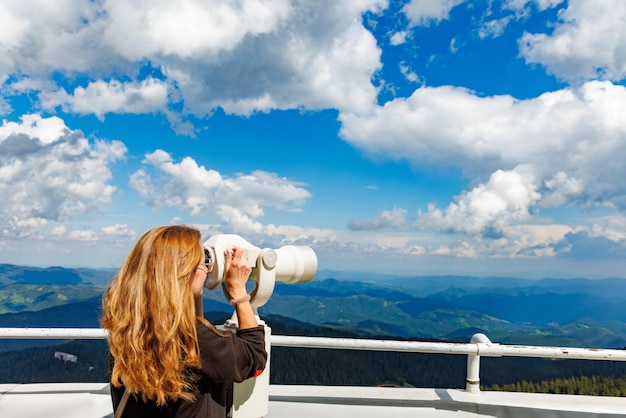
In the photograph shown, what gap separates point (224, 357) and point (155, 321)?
224mm

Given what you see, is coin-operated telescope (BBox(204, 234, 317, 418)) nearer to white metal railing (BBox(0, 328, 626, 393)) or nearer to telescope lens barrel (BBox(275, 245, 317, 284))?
telescope lens barrel (BBox(275, 245, 317, 284))

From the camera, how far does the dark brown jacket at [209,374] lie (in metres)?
1.40

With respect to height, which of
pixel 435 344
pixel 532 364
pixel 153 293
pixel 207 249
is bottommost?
pixel 532 364

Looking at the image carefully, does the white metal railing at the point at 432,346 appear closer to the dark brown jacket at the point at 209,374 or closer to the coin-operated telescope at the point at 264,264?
the coin-operated telescope at the point at 264,264

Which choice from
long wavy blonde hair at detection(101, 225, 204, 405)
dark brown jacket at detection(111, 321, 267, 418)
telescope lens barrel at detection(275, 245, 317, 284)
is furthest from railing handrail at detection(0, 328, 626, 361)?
long wavy blonde hair at detection(101, 225, 204, 405)

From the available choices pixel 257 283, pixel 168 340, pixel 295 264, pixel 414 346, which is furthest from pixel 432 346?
pixel 168 340

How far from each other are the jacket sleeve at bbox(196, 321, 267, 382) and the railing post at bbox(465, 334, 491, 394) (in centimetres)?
170

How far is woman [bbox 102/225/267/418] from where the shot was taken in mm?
1326

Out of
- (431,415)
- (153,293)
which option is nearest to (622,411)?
(431,415)

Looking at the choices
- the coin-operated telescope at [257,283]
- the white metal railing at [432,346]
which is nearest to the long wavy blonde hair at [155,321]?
the coin-operated telescope at [257,283]

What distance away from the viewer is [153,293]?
1348 millimetres

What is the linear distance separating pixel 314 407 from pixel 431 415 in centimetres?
68

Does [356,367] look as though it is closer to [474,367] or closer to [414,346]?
[474,367]

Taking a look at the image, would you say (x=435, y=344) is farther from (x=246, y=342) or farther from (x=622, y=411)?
(x=246, y=342)
